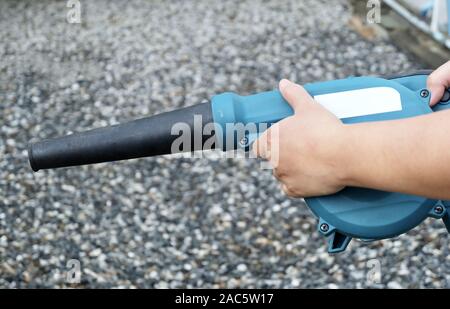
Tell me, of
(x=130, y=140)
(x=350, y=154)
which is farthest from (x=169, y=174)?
(x=350, y=154)

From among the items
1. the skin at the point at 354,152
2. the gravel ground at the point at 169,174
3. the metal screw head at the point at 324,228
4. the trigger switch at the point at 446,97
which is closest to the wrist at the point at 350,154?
the skin at the point at 354,152

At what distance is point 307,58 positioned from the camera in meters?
3.64

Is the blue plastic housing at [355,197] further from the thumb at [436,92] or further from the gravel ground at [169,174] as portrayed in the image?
the gravel ground at [169,174]

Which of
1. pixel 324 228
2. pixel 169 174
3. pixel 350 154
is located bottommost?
pixel 169 174

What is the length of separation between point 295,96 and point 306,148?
0.10 meters

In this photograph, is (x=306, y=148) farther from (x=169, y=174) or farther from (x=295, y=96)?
(x=169, y=174)

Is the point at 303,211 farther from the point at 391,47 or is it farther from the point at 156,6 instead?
the point at 156,6

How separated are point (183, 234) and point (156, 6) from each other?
7.39 feet

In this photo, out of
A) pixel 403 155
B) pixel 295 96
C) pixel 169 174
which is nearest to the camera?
pixel 403 155

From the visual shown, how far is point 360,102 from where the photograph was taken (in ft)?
3.64

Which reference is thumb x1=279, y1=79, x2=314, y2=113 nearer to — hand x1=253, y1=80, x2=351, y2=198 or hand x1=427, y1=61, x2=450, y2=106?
hand x1=253, y1=80, x2=351, y2=198

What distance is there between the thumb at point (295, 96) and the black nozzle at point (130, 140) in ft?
0.42

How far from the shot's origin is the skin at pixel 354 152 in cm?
96
